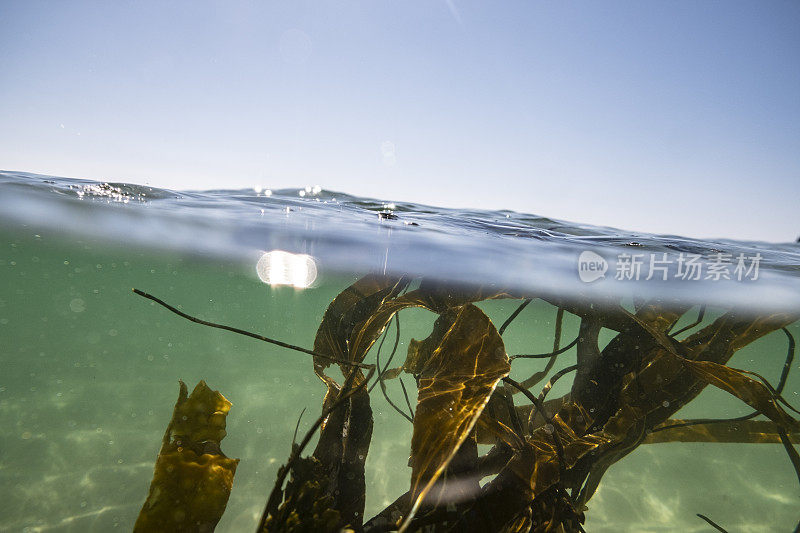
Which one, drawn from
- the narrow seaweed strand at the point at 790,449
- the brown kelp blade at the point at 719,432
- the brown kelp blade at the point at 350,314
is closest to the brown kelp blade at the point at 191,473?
the brown kelp blade at the point at 350,314

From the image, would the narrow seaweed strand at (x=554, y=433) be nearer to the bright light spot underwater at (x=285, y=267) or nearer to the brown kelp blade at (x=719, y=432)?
the brown kelp blade at (x=719, y=432)

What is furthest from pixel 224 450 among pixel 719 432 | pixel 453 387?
pixel 719 432

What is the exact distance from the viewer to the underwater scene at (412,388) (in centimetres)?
204

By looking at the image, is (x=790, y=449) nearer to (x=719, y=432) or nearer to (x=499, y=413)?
(x=719, y=432)

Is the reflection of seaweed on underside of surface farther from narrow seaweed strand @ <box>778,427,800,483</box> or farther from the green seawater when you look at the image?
the green seawater

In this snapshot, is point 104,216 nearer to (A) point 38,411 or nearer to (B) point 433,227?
A: (B) point 433,227

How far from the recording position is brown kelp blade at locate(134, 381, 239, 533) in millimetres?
1956

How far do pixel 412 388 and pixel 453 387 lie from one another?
7.19 m

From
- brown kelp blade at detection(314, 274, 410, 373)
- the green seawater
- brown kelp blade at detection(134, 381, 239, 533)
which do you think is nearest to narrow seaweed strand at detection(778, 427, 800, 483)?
the green seawater

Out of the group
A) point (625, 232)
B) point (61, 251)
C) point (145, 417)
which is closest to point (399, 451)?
point (145, 417)

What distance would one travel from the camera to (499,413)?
2.44 m

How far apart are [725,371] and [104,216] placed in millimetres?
10172

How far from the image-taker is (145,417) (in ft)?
35.9

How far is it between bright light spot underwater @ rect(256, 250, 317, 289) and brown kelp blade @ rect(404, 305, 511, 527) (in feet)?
23.1
